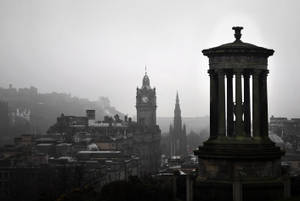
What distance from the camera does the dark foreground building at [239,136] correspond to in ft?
79.9

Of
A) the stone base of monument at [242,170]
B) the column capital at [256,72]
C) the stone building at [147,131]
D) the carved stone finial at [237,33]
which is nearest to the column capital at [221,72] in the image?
the column capital at [256,72]

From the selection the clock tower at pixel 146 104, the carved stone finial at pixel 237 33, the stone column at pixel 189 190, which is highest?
the clock tower at pixel 146 104

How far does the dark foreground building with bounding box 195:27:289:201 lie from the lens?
24.4 meters

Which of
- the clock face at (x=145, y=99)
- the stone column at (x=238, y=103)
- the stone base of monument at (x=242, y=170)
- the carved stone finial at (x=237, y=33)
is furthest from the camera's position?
the clock face at (x=145, y=99)

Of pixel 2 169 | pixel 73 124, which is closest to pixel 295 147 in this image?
pixel 73 124

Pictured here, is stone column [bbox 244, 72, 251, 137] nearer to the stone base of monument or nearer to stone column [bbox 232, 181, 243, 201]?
the stone base of monument

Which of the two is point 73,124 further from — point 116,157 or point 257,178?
point 257,178

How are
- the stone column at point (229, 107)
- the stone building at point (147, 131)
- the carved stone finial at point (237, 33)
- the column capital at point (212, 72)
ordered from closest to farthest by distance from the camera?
the stone column at point (229, 107), the column capital at point (212, 72), the carved stone finial at point (237, 33), the stone building at point (147, 131)

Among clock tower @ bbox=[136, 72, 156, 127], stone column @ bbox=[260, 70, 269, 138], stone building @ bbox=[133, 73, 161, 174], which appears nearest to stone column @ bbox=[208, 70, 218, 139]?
stone column @ bbox=[260, 70, 269, 138]

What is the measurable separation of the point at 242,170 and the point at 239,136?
131cm

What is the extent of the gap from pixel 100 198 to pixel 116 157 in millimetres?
80990

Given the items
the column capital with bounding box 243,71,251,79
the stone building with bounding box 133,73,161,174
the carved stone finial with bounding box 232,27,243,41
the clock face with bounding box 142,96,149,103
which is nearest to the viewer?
the column capital with bounding box 243,71,251,79

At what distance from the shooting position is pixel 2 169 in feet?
306

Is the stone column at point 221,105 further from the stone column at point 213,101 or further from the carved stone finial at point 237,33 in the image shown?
the carved stone finial at point 237,33
